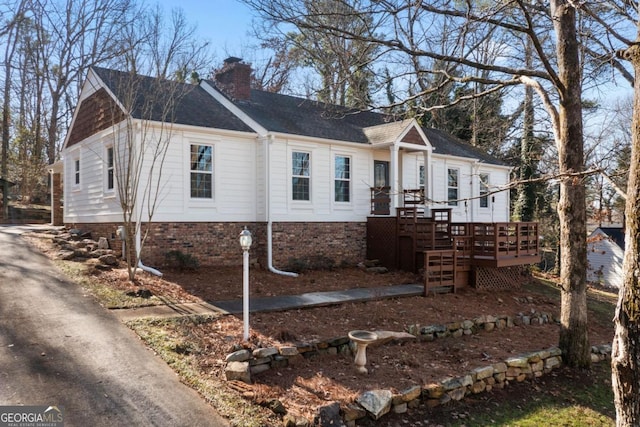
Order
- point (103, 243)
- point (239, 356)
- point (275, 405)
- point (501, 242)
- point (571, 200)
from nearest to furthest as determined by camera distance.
Result: point (275, 405)
point (239, 356)
point (571, 200)
point (103, 243)
point (501, 242)

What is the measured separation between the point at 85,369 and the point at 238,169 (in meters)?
7.96

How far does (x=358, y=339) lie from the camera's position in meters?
6.30

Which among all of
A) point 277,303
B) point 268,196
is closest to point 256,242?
point 268,196

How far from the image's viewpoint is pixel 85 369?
5.47 meters

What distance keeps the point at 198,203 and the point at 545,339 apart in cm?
902

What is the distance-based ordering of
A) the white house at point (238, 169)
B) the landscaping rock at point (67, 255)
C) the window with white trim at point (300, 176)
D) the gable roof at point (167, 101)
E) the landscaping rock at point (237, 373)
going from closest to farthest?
1. the landscaping rock at point (237, 373)
2. the gable roof at point (167, 101)
3. the landscaping rock at point (67, 255)
4. the white house at point (238, 169)
5. the window with white trim at point (300, 176)

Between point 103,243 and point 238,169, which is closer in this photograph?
point 103,243

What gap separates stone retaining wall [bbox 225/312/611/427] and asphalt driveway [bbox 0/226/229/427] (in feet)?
3.04

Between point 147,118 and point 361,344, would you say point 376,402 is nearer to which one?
point 361,344

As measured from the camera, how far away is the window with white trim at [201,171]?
1204 cm

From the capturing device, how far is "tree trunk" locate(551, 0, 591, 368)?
7.48 meters

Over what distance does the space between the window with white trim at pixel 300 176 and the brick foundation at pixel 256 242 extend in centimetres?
93

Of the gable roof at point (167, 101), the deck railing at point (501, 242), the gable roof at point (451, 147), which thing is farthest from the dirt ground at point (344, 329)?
the gable roof at point (451, 147)

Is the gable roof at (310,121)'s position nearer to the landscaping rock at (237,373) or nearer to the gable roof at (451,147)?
the gable roof at (451,147)
